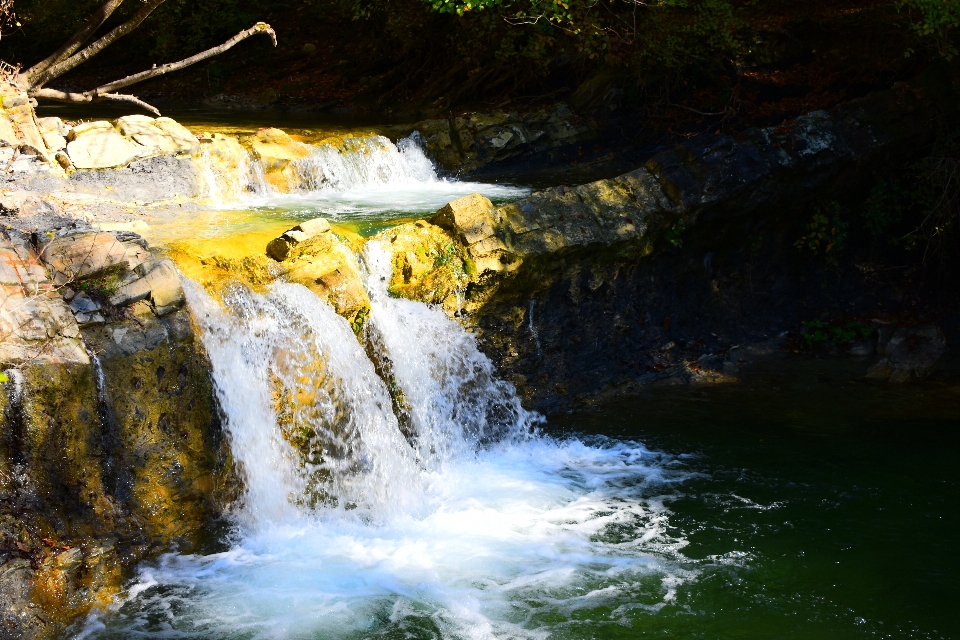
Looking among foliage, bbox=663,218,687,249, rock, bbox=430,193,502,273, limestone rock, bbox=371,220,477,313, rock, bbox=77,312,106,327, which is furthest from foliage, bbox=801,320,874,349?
rock, bbox=77,312,106,327

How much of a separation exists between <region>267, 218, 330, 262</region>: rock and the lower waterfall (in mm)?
450

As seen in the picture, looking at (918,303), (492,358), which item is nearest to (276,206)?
(492,358)

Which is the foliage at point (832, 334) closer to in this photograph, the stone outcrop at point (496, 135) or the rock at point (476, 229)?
the rock at point (476, 229)

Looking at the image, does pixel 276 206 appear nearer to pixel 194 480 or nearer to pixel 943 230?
pixel 194 480

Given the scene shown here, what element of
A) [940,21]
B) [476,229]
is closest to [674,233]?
[476,229]

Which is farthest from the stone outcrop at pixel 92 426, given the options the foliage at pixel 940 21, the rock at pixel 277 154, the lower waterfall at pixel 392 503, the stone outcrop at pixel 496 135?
the foliage at pixel 940 21

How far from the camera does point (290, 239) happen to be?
21.7ft

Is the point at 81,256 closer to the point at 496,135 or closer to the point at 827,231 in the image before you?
the point at 496,135

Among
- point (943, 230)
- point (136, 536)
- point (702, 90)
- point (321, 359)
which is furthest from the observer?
point (702, 90)

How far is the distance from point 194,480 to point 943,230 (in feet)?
25.8

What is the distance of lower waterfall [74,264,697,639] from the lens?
4953 millimetres

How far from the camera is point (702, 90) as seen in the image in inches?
469

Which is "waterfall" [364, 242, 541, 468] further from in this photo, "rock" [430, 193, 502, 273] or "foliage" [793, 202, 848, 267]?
"foliage" [793, 202, 848, 267]

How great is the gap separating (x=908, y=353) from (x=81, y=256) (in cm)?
744
